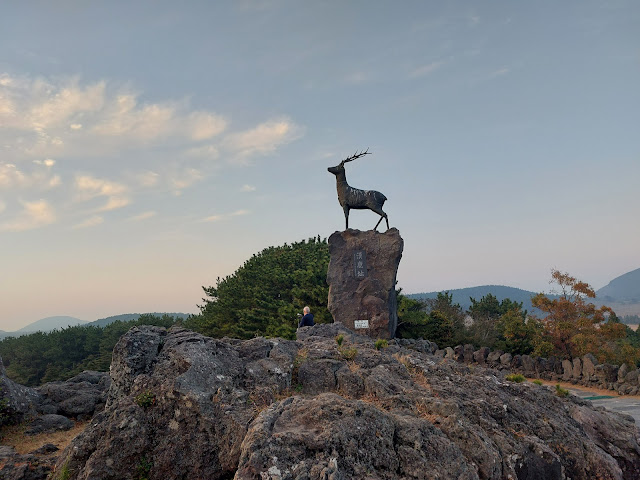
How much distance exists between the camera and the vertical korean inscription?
18.4 metres

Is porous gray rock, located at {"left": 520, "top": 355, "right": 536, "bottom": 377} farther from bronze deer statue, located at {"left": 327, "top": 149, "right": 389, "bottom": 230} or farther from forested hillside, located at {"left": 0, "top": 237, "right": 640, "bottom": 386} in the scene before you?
bronze deer statue, located at {"left": 327, "top": 149, "right": 389, "bottom": 230}

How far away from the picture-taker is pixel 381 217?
18984mm

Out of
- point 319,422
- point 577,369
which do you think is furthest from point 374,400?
point 577,369

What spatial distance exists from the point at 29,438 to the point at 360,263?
40.8 ft

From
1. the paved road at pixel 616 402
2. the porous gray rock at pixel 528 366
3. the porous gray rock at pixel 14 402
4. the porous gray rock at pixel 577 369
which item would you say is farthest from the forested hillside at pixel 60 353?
the porous gray rock at pixel 577 369

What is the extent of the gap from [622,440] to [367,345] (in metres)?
5.36

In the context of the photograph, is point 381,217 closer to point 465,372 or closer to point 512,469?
point 465,372

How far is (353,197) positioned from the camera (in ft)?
62.9

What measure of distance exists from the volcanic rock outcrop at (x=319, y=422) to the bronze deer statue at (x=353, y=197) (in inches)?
403

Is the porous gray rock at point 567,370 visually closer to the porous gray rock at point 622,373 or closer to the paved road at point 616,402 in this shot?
the paved road at point 616,402

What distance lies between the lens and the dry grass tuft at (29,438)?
9.19 meters

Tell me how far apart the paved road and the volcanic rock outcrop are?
7.67m

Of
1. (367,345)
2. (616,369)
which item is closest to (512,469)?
(367,345)

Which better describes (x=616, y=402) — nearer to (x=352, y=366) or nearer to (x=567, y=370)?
(x=567, y=370)
